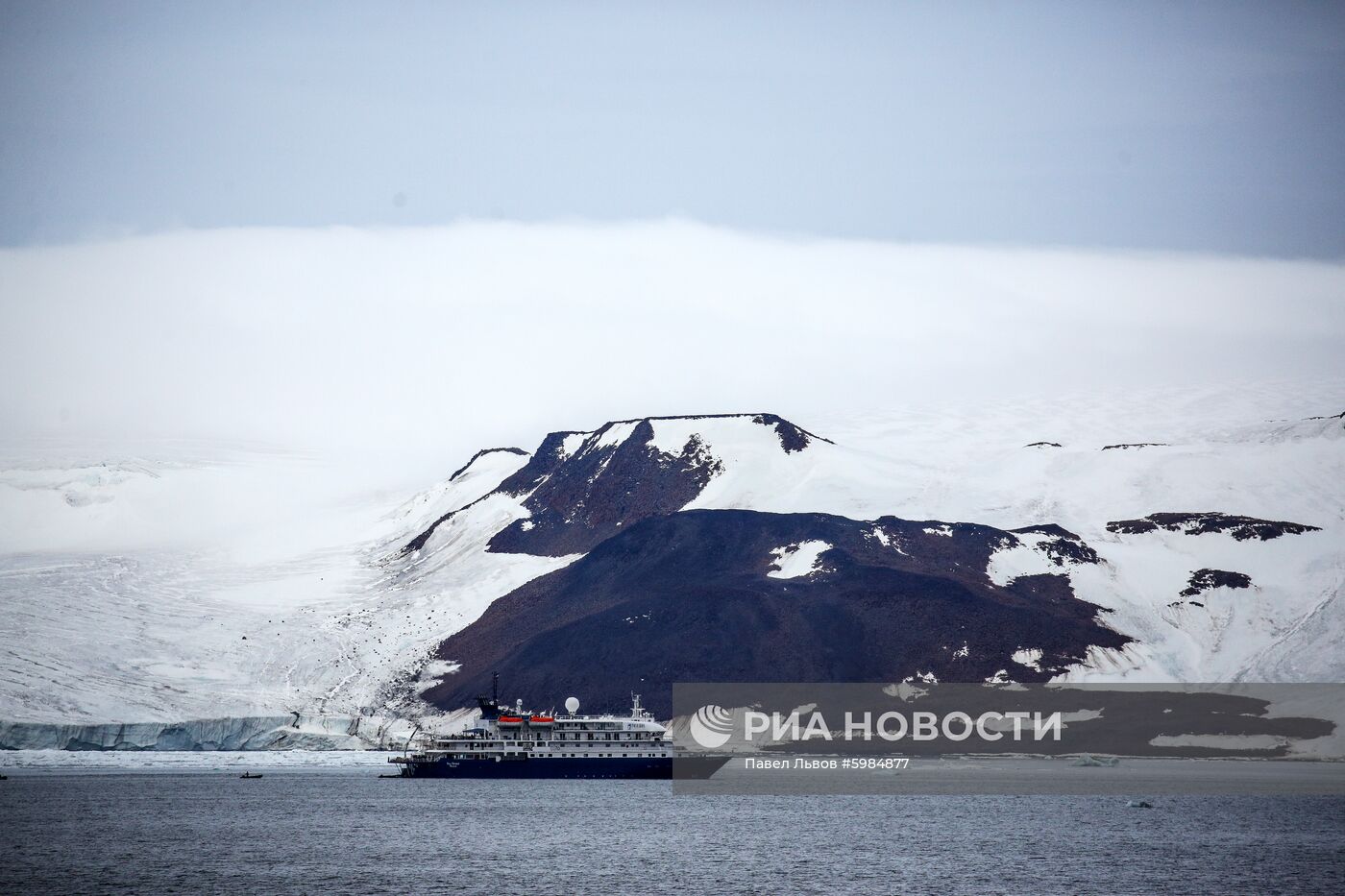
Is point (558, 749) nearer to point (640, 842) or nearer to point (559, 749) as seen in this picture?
point (559, 749)

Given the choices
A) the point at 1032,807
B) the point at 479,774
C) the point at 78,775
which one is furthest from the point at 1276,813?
the point at 78,775

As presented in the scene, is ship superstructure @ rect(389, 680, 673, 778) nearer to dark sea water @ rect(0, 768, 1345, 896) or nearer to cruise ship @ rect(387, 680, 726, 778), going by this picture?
cruise ship @ rect(387, 680, 726, 778)

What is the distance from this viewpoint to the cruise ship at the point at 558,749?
503 ft

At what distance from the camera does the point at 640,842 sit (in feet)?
339

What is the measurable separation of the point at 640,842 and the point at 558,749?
5474 centimetres

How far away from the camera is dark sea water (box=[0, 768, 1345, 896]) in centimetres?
8550

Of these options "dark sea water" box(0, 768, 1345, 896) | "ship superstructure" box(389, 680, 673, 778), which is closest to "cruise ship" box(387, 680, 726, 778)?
"ship superstructure" box(389, 680, 673, 778)

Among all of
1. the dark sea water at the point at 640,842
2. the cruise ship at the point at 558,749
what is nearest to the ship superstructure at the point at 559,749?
the cruise ship at the point at 558,749

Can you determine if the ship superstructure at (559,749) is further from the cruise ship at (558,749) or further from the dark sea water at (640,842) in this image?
the dark sea water at (640,842)

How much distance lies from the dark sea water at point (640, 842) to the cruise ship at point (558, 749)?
336 cm

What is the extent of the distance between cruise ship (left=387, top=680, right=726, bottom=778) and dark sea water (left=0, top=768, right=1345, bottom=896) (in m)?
3.36

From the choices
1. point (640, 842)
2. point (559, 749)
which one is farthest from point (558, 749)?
point (640, 842)

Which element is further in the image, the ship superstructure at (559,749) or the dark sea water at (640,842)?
the ship superstructure at (559,749)

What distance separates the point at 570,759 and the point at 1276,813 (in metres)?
66.1
